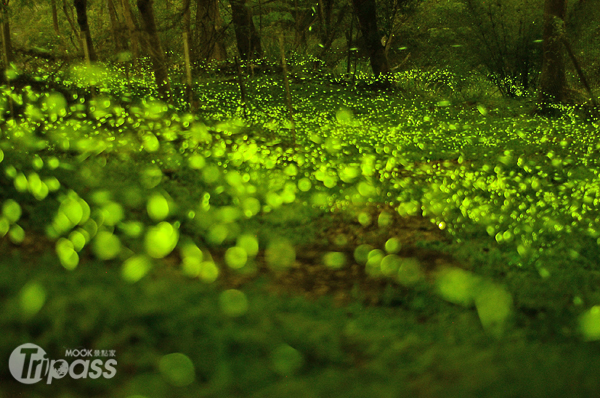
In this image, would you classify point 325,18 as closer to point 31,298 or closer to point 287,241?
point 287,241

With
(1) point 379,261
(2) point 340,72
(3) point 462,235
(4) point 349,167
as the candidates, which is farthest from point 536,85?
→ (1) point 379,261

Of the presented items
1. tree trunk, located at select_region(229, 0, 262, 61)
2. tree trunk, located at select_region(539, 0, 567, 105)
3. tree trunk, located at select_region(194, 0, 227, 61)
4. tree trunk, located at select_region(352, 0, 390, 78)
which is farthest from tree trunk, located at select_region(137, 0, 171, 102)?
tree trunk, located at select_region(539, 0, 567, 105)

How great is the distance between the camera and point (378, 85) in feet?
43.3

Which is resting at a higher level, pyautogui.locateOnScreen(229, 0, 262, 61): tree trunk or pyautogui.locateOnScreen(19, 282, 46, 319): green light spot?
pyautogui.locateOnScreen(229, 0, 262, 61): tree trunk

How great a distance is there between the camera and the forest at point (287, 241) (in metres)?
2.35

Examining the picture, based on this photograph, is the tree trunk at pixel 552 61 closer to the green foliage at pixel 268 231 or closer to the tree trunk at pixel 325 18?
the green foliage at pixel 268 231

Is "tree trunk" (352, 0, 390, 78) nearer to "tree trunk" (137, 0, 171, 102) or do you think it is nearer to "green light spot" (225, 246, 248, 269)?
"tree trunk" (137, 0, 171, 102)

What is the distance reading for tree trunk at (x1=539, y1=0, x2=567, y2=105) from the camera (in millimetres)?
11641

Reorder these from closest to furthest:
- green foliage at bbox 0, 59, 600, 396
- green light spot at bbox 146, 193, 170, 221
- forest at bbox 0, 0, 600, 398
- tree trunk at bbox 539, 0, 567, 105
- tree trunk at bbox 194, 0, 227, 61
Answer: forest at bbox 0, 0, 600, 398
green foliage at bbox 0, 59, 600, 396
green light spot at bbox 146, 193, 170, 221
tree trunk at bbox 539, 0, 567, 105
tree trunk at bbox 194, 0, 227, 61

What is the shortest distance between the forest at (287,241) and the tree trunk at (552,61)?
53mm

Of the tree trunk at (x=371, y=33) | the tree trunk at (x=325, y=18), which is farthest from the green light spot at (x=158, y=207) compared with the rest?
the tree trunk at (x=325, y=18)

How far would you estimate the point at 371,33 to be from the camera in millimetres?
13289

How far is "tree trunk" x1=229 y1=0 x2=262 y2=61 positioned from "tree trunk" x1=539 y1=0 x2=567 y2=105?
25.2ft

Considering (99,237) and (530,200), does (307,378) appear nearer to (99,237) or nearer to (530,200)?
(99,237)
